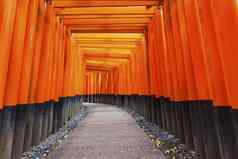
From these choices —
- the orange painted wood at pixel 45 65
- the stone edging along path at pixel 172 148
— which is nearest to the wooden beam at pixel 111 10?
the orange painted wood at pixel 45 65

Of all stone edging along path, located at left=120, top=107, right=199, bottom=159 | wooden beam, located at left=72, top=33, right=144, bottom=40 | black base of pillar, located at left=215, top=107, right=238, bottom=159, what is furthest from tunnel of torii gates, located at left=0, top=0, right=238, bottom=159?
wooden beam, located at left=72, top=33, right=144, bottom=40

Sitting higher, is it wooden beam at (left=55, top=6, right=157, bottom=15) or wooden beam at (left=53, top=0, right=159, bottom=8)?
wooden beam at (left=55, top=6, right=157, bottom=15)

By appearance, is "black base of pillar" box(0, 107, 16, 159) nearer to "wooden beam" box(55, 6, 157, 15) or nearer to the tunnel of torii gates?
the tunnel of torii gates

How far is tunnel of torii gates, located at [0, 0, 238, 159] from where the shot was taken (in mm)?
2406

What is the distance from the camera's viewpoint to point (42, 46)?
15.3 ft

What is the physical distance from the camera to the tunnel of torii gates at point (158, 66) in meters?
2.41

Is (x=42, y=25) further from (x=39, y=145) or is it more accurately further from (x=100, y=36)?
(x=100, y=36)

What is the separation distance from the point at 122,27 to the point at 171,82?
3912 millimetres

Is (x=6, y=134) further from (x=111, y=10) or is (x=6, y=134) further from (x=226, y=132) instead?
(x=111, y=10)

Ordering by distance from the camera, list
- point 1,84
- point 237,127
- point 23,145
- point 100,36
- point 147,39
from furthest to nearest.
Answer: point 100,36
point 147,39
point 23,145
point 1,84
point 237,127

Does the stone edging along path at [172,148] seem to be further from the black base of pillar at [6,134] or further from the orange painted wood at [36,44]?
the orange painted wood at [36,44]

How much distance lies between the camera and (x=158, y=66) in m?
6.07

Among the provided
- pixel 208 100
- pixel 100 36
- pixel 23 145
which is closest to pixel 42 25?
pixel 23 145

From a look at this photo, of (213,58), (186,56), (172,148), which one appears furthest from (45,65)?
(213,58)
